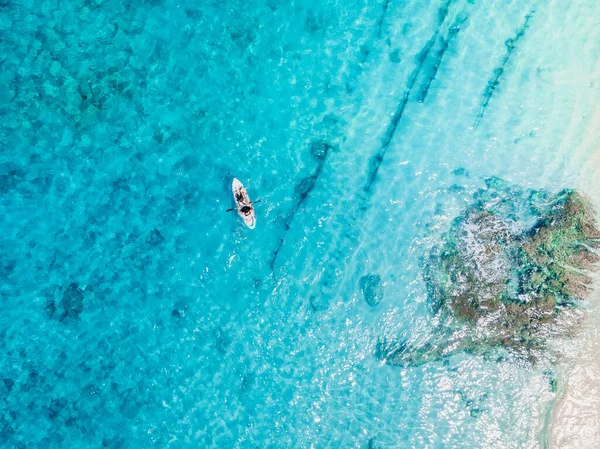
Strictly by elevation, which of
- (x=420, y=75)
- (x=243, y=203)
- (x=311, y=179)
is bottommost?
(x=243, y=203)

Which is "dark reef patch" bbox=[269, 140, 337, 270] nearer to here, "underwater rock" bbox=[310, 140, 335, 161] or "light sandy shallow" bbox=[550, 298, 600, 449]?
"underwater rock" bbox=[310, 140, 335, 161]

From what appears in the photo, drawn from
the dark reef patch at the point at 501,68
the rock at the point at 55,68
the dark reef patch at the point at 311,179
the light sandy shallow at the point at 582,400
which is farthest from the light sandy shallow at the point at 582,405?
the rock at the point at 55,68

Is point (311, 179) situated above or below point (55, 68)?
below

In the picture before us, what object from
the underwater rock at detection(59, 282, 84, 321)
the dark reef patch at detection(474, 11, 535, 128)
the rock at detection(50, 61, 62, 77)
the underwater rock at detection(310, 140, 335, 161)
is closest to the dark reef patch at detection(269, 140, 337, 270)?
the underwater rock at detection(310, 140, 335, 161)

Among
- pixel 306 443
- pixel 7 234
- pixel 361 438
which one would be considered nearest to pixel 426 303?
pixel 361 438

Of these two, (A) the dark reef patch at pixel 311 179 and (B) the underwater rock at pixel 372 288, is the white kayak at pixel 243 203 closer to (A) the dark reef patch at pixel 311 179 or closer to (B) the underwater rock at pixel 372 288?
(A) the dark reef patch at pixel 311 179

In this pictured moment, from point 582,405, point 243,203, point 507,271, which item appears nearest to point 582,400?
point 582,405

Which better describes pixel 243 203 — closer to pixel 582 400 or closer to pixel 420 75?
pixel 420 75
